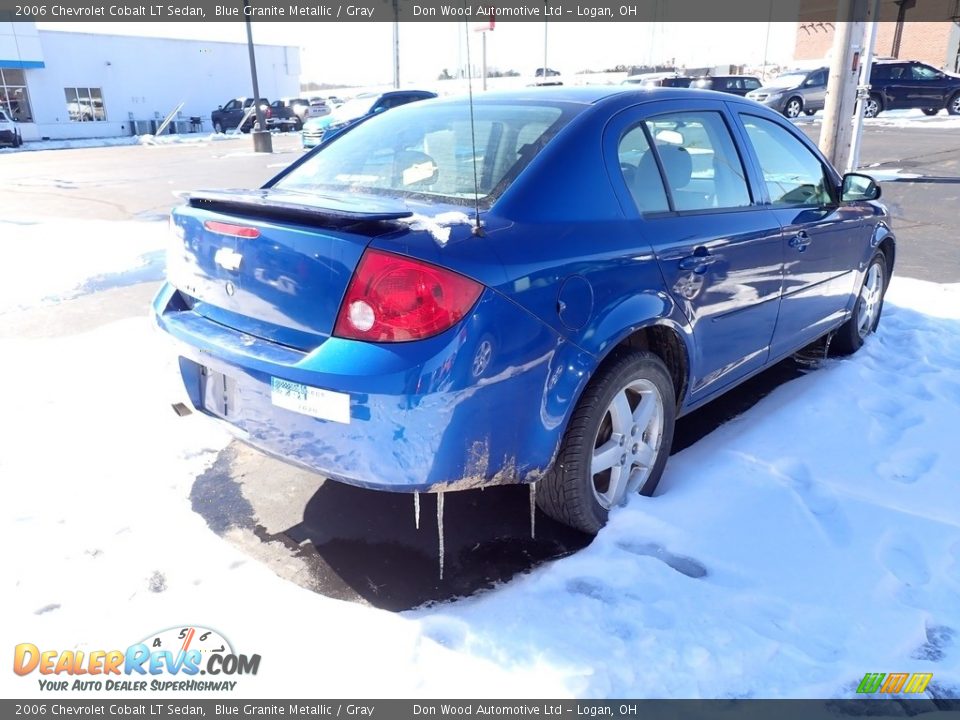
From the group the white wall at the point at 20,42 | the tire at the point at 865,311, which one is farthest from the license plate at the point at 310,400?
the white wall at the point at 20,42

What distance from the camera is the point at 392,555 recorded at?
2768mm

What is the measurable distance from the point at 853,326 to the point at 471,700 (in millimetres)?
3761

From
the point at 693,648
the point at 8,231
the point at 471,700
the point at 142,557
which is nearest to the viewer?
the point at 471,700

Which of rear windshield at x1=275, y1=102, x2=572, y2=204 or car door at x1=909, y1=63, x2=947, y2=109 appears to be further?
car door at x1=909, y1=63, x2=947, y2=109

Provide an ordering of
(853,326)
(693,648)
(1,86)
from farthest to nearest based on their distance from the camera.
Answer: (1,86) → (853,326) → (693,648)

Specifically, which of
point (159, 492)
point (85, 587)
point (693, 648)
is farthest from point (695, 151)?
point (85, 587)

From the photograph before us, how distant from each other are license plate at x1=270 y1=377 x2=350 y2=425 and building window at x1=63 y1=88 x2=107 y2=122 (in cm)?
4119

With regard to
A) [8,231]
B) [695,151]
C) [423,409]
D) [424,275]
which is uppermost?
[695,151]

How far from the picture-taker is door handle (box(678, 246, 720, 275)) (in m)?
2.93

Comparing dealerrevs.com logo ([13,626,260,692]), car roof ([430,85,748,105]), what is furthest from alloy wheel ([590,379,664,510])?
dealerrevs.com logo ([13,626,260,692])

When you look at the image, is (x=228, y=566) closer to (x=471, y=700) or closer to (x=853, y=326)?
(x=471, y=700)

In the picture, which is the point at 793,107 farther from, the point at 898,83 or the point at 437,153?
the point at 437,153

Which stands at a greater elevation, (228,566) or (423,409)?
(423,409)

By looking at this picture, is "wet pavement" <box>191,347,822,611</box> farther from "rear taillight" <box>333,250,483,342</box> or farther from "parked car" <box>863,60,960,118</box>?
"parked car" <box>863,60,960,118</box>
